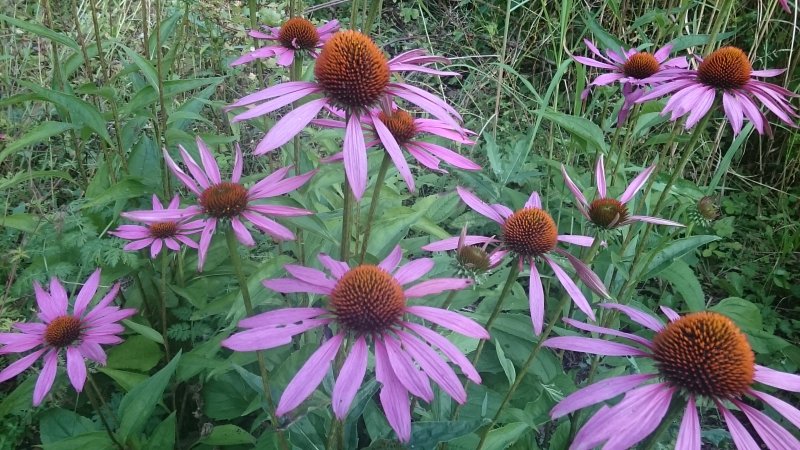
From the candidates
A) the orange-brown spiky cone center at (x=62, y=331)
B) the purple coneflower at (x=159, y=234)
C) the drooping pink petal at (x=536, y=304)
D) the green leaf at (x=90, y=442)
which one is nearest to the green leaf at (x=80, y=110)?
the purple coneflower at (x=159, y=234)

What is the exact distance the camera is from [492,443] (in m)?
1.05

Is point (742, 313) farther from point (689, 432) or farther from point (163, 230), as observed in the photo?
point (163, 230)

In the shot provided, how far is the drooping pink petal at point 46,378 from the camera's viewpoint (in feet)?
3.41

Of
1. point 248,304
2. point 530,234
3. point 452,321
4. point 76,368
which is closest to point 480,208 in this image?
point 530,234

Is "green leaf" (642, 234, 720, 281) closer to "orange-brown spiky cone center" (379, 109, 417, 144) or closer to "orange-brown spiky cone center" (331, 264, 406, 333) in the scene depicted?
"orange-brown spiky cone center" (379, 109, 417, 144)

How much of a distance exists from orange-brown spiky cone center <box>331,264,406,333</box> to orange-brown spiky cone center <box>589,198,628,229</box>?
52cm

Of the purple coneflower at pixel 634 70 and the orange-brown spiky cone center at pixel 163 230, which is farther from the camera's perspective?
the purple coneflower at pixel 634 70

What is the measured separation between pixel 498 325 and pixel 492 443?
14.9 inches

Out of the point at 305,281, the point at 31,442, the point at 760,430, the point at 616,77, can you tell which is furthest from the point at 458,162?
the point at 31,442

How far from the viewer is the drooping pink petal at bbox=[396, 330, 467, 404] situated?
Answer: 73cm

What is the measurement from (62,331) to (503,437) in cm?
86

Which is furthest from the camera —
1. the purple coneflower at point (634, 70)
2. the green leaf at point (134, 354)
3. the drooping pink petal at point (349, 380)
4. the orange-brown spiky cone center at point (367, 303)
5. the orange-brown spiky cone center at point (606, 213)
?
the purple coneflower at point (634, 70)

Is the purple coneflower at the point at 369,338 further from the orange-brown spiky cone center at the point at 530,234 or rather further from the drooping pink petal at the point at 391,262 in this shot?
the orange-brown spiky cone center at the point at 530,234

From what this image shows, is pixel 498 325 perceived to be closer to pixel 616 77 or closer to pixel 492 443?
pixel 492 443
